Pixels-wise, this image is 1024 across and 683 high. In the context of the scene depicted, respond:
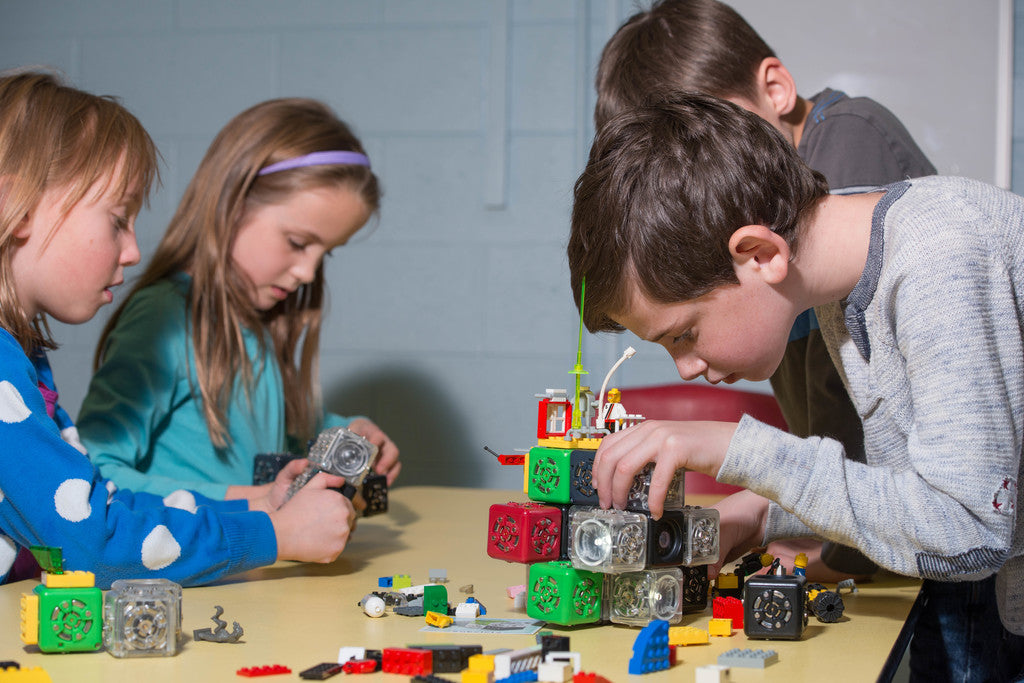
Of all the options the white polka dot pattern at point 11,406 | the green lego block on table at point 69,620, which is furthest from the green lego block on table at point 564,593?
the white polka dot pattern at point 11,406

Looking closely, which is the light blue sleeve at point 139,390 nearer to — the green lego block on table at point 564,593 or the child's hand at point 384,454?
the child's hand at point 384,454

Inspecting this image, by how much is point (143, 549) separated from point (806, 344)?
0.79m

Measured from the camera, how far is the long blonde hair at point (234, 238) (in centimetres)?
148

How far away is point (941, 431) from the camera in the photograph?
0.75m

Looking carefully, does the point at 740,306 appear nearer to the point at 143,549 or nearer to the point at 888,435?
the point at 888,435

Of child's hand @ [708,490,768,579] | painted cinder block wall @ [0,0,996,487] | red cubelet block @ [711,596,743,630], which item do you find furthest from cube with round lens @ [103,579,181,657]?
painted cinder block wall @ [0,0,996,487]

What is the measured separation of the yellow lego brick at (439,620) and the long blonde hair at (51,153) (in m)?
0.53

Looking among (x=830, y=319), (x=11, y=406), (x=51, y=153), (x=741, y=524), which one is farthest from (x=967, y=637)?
(x=51, y=153)

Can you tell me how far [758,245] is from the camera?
85 cm

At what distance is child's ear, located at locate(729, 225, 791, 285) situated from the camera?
83 centimetres

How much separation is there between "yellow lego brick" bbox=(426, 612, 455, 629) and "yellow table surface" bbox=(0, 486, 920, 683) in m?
0.02

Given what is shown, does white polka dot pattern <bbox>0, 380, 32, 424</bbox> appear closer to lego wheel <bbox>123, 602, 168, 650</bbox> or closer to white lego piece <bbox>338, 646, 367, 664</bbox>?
lego wheel <bbox>123, 602, 168, 650</bbox>

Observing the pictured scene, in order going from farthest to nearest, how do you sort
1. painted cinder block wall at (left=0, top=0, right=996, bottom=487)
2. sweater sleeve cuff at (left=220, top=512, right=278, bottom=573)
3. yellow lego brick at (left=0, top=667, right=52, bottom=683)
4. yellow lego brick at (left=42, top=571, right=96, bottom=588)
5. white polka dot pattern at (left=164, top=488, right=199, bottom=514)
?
painted cinder block wall at (left=0, top=0, right=996, bottom=487)
white polka dot pattern at (left=164, top=488, right=199, bottom=514)
sweater sleeve cuff at (left=220, top=512, right=278, bottom=573)
yellow lego brick at (left=42, top=571, right=96, bottom=588)
yellow lego brick at (left=0, top=667, right=52, bottom=683)

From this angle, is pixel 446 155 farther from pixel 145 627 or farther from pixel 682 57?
pixel 145 627
